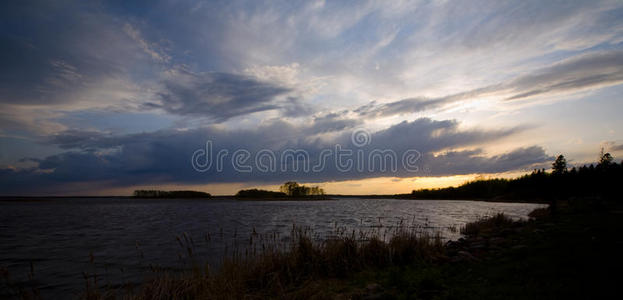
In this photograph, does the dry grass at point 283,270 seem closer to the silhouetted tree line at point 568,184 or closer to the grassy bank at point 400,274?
the grassy bank at point 400,274

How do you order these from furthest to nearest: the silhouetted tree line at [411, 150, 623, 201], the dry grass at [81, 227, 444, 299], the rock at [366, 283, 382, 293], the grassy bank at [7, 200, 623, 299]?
1. the silhouetted tree line at [411, 150, 623, 201]
2. the rock at [366, 283, 382, 293]
3. the dry grass at [81, 227, 444, 299]
4. the grassy bank at [7, 200, 623, 299]

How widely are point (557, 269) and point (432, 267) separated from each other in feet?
11.6

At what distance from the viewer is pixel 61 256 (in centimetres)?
1588

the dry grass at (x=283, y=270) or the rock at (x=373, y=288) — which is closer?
the dry grass at (x=283, y=270)

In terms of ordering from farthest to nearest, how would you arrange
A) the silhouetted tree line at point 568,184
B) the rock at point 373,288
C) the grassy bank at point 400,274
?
the silhouetted tree line at point 568,184
the rock at point 373,288
the grassy bank at point 400,274

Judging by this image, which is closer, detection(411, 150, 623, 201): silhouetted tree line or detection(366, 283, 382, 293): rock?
detection(366, 283, 382, 293): rock

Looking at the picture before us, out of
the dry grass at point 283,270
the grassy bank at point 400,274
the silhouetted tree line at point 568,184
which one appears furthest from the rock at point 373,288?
the silhouetted tree line at point 568,184

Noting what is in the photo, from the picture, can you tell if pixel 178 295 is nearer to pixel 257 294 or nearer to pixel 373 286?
pixel 257 294

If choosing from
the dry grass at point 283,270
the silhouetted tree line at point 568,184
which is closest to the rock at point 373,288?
the dry grass at point 283,270

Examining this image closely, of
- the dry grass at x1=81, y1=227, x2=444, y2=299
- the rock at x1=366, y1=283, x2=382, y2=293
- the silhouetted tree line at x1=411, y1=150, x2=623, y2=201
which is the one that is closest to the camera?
the dry grass at x1=81, y1=227, x2=444, y2=299

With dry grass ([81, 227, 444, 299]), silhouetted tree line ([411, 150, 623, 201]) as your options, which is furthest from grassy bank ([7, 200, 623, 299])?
silhouetted tree line ([411, 150, 623, 201])

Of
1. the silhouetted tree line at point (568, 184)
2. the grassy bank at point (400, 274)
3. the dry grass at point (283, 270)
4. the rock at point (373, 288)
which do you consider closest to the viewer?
the grassy bank at point (400, 274)

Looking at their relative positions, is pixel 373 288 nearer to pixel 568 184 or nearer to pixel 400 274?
pixel 400 274

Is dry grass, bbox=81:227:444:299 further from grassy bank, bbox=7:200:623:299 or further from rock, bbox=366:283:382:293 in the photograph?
rock, bbox=366:283:382:293
